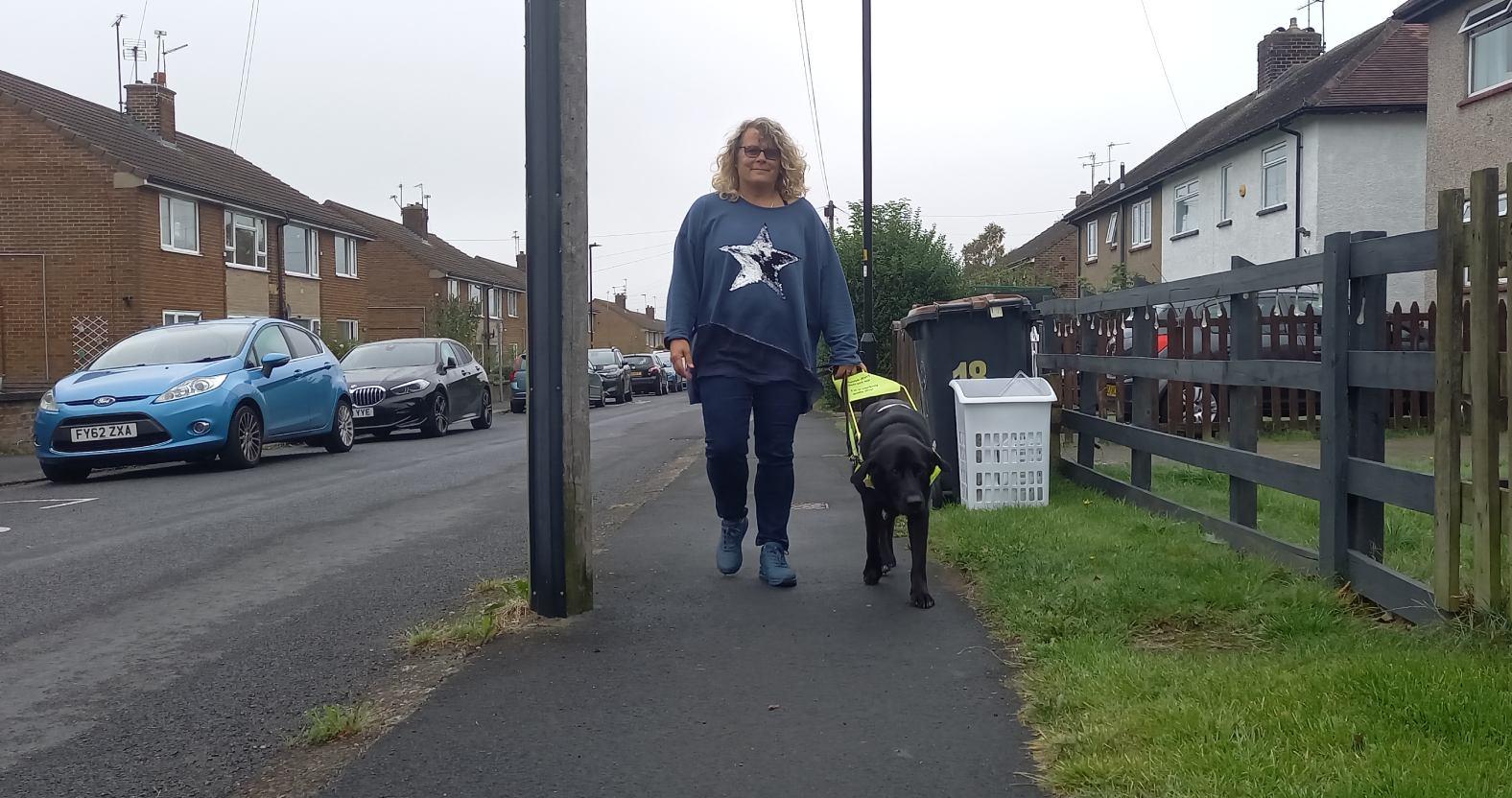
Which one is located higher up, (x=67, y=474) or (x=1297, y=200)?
(x=1297, y=200)

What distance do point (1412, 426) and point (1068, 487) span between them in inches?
229

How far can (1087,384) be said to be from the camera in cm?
802

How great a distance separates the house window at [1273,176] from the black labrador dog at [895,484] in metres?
20.4

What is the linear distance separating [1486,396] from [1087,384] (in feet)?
14.6

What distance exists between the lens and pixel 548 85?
445 cm

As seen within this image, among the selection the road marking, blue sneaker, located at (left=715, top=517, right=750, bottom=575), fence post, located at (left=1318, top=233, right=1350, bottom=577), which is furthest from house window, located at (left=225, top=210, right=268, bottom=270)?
fence post, located at (left=1318, top=233, right=1350, bottom=577)

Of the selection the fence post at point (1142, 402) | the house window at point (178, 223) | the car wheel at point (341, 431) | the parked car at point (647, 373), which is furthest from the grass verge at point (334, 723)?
Answer: the parked car at point (647, 373)

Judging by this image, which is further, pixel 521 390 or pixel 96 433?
pixel 521 390

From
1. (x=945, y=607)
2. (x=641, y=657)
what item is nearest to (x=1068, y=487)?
(x=945, y=607)

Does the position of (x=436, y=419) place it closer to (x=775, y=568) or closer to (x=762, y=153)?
(x=775, y=568)

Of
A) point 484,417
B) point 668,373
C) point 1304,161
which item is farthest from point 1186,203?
point 668,373

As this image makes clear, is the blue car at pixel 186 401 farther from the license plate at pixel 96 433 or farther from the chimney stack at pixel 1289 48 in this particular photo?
the chimney stack at pixel 1289 48

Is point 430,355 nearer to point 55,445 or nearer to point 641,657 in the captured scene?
point 55,445

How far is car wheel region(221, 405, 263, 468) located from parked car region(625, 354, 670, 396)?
104 feet
